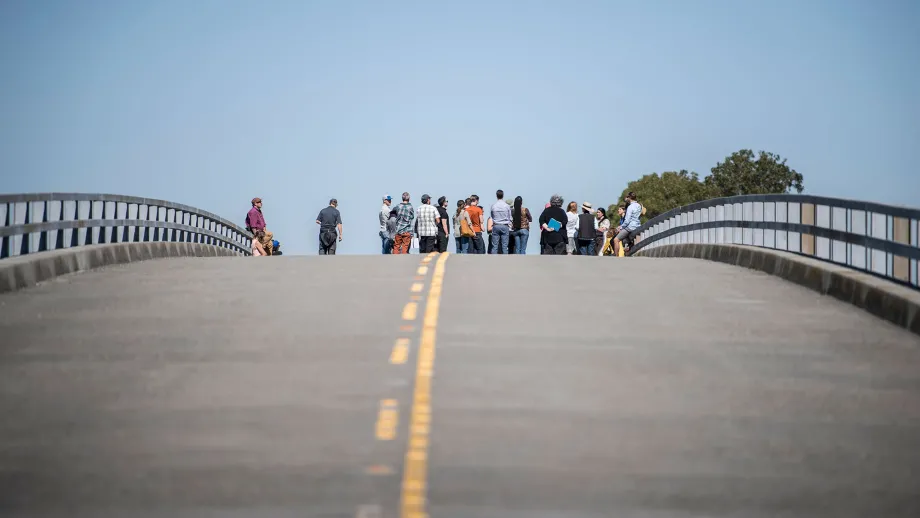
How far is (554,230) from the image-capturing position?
106 ft

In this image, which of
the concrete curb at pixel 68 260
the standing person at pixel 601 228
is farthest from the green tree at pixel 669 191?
the concrete curb at pixel 68 260

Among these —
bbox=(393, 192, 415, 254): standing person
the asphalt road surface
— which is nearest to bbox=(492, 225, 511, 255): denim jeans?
bbox=(393, 192, 415, 254): standing person

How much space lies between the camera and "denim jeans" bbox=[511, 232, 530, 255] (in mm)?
35812

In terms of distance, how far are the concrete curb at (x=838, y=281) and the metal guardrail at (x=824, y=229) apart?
21cm

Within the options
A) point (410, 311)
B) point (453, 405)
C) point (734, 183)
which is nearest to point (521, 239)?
point (410, 311)

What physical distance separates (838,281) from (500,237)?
17.8 m

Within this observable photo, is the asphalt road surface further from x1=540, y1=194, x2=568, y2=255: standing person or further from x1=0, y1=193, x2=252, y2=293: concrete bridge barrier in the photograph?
x1=540, y1=194, x2=568, y2=255: standing person

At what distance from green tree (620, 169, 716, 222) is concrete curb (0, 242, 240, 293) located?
141 m

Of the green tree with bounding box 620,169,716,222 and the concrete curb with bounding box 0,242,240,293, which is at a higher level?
the green tree with bounding box 620,169,716,222

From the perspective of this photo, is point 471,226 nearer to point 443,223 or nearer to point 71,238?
point 443,223

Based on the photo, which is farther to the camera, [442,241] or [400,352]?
[442,241]

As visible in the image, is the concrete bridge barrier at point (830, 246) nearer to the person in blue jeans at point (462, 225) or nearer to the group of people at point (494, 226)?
the group of people at point (494, 226)

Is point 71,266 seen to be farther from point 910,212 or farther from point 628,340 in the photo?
point 910,212

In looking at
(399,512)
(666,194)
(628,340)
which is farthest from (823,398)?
(666,194)
